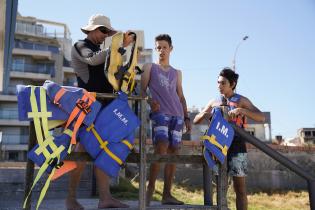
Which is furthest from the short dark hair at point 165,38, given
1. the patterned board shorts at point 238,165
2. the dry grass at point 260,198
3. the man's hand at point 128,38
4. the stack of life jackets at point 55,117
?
the dry grass at point 260,198

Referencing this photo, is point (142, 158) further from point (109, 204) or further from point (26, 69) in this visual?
point (26, 69)

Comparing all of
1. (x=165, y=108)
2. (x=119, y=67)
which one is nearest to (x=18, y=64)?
(x=165, y=108)

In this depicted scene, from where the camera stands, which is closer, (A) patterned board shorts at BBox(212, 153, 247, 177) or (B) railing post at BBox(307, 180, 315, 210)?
(B) railing post at BBox(307, 180, 315, 210)

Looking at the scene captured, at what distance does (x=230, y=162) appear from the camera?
12.6 feet

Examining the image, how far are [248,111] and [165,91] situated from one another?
82 cm

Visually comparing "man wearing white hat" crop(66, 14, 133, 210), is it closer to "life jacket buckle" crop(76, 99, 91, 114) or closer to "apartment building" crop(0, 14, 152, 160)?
"life jacket buckle" crop(76, 99, 91, 114)

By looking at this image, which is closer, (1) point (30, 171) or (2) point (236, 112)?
(1) point (30, 171)

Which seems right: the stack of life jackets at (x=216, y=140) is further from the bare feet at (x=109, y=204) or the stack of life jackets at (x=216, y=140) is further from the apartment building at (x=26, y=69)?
the apartment building at (x=26, y=69)

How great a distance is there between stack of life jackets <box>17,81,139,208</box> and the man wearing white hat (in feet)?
1.02

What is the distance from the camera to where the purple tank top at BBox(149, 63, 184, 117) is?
3.82m

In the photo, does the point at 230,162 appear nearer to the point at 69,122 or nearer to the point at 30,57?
the point at 69,122

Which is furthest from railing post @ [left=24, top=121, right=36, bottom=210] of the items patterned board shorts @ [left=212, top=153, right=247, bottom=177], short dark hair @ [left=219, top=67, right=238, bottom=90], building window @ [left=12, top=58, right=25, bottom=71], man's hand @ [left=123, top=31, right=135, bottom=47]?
building window @ [left=12, top=58, right=25, bottom=71]

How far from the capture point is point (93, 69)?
10.6ft

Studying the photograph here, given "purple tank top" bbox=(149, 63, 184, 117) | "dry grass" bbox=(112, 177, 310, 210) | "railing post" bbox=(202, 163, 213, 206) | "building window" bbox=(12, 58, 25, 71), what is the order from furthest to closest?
"building window" bbox=(12, 58, 25, 71), "dry grass" bbox=(112, 177, 310, 210), "purple tank top" bbox=(149, 63, 184, 117), "railing post" bbox=(202, 163, 213, 206)
